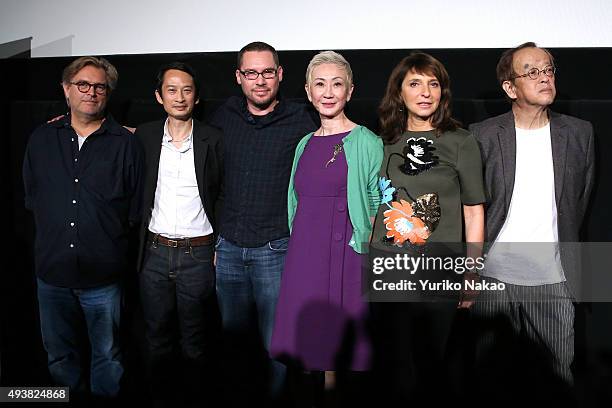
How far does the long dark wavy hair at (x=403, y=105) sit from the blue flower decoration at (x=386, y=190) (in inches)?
6.5

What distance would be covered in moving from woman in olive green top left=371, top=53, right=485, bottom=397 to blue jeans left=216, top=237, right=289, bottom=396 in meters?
0.44

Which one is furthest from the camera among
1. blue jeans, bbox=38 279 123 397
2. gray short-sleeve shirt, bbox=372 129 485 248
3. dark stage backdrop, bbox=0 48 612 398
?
dark stage backdrop, bbox=0 48 612 398

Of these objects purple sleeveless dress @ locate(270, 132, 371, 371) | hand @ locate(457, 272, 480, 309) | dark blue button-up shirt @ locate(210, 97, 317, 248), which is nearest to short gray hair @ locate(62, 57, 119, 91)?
dark blue button-up shirt @ locate(210, 97, 317, 248)

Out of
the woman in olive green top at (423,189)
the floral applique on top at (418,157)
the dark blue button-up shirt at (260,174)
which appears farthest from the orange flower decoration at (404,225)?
the dark blue button-up shirt at (260,174)

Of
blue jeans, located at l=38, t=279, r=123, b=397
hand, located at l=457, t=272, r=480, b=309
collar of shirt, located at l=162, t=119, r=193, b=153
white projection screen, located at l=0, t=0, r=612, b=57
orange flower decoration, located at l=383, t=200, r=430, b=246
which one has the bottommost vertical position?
blue jeans, located at l=38, t=279, r=123, b=397

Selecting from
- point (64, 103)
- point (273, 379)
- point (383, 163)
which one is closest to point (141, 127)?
point (64, 103)

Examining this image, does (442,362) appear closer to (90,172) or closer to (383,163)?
(383,163)

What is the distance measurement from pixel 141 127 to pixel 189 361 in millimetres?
1093

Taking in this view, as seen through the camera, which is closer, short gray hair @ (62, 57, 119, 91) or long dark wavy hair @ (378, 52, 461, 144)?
long dark wavy hair @ (378, 52, 461, 144)

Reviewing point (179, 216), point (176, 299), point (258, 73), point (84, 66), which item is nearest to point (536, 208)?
point (258, 73)

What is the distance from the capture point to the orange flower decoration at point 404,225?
1971mm

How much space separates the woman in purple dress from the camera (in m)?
2.03

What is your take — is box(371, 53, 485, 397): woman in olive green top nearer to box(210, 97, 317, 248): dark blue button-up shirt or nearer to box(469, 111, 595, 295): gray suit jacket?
box(469, 111, 595, 295): gray suit jacket

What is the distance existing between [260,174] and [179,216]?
0.40m
